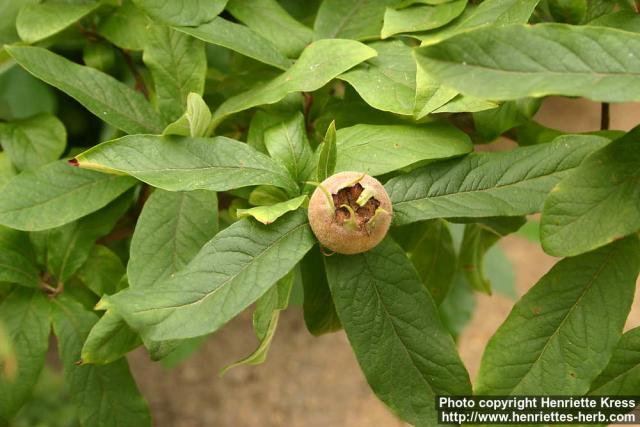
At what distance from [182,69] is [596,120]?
9.53 ft

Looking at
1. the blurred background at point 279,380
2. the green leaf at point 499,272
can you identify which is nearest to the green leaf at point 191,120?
the green leaf at point 499,272

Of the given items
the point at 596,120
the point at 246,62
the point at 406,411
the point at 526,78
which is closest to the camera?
the point at 526,78

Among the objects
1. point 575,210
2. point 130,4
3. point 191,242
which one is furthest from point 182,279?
point 130,4

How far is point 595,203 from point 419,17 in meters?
0.38

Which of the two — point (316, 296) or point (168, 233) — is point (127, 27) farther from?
point (316, 296)

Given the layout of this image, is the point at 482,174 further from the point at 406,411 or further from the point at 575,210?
the point at 406,411

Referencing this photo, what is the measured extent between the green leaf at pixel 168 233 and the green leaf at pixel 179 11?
23cm

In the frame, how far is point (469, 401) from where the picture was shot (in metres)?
0.86

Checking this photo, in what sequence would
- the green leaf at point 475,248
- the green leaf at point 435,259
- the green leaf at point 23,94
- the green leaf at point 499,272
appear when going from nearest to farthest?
1. the green leaf at point 435,259
2. the green leaf at point 475,248
3. the green leaf at point 23,94
4. the green leaf at point 499,272

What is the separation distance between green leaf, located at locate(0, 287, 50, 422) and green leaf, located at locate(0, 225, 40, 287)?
0.17 feet

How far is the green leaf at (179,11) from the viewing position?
0.95 m

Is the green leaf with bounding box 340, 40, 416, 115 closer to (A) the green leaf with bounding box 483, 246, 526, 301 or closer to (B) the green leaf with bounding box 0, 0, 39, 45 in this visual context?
(B) the green leaf with bounding box 0, 0, 39, 45

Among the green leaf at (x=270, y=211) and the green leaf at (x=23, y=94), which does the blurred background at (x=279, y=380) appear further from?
the green leaf at (x=270, y=211)

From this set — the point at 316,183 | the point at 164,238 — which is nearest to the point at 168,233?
the point at 164,238
